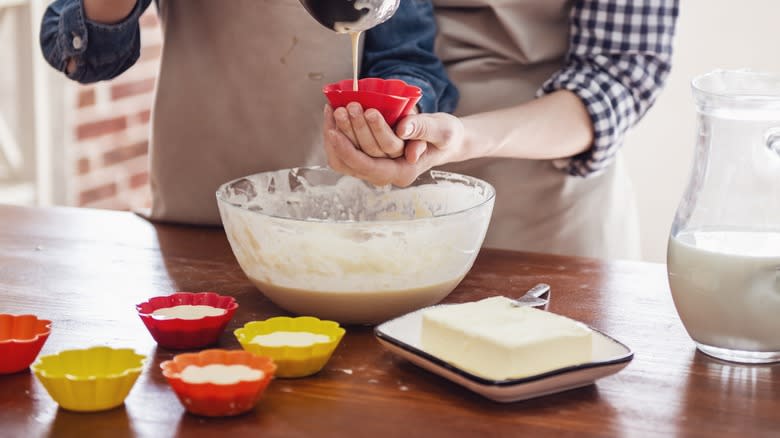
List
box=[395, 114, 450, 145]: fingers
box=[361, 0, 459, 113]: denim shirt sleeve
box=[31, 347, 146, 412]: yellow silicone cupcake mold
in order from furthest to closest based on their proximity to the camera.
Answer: box=[361, 0, 459, 113]: denim shirt sleeve < box=[395, 114, 450, 145]: fingers < box=[31, 347, 146, 412]: yellow silicone cupcake mold

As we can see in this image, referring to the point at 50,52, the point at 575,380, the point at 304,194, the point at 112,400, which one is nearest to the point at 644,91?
the point at 304,194

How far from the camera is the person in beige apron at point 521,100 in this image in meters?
1.71

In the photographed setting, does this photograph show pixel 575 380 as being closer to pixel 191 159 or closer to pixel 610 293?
pixel 610 293

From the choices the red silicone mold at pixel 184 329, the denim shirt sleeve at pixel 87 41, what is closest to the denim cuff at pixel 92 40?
the denim shirt sleeve at pixel 87 41

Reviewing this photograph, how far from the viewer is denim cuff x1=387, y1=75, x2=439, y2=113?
160 cm

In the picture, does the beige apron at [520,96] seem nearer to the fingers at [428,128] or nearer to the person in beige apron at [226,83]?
the person in beige apron at [226,83]

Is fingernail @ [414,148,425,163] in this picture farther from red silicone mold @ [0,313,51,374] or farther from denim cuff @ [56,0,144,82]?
denim cuff @ [56,0,144,82]

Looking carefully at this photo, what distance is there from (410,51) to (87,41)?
513mm

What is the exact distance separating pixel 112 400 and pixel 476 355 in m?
0.32

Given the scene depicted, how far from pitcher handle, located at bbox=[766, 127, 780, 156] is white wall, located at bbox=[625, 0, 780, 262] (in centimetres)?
174

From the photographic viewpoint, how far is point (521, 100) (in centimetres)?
174

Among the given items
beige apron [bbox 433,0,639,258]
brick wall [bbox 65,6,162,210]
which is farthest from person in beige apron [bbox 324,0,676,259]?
brick wall [bbox 65,6,162,210]

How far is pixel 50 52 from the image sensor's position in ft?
5.49

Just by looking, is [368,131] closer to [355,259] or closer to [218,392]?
[355,259]
